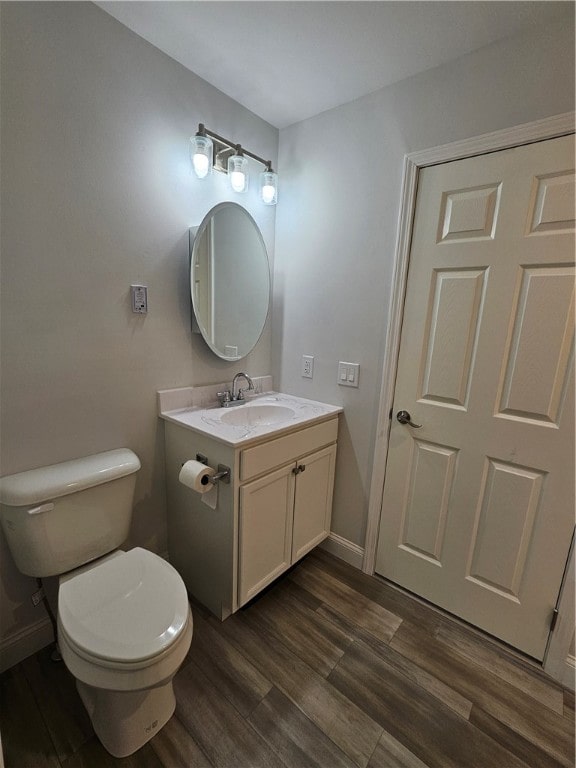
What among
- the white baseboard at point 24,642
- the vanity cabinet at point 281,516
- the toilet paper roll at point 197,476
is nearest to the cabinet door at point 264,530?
the vanity cabinet at point 281,516

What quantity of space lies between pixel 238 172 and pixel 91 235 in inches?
30.6

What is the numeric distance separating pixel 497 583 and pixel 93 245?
217cm

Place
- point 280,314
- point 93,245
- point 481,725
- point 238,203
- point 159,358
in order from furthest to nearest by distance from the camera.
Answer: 1. point 280,314
2. point 238,203
3. point 159,358
4. point 93,245
5. point 481,725

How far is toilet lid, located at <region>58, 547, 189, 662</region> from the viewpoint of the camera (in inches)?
36.8

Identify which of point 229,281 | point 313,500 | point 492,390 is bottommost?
point 313,500

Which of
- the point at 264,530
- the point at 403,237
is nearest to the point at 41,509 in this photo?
the point at 264,530

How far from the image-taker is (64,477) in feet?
3.94

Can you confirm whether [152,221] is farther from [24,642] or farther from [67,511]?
[24,642]

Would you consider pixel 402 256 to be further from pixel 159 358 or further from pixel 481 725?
pixel 481 725

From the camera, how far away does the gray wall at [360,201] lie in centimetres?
120

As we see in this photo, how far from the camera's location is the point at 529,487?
1328 mm

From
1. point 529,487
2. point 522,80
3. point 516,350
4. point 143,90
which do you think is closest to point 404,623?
point 529,487

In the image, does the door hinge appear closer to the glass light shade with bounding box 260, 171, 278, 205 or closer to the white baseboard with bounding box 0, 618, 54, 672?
the white baseboard with bounding box 0, 618, 54, 672

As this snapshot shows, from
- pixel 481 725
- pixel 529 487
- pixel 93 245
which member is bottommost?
pixel 481 725
